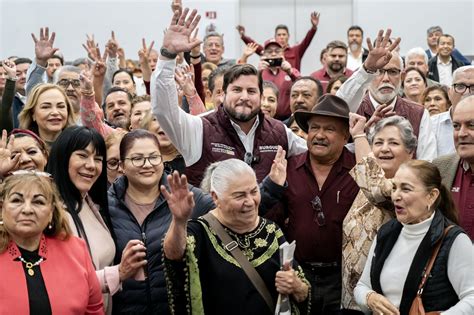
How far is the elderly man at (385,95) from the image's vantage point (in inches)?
219

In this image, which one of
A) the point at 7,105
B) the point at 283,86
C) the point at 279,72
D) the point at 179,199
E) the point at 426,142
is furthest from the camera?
the point at 279,72

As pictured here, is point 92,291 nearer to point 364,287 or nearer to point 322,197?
point 364,287

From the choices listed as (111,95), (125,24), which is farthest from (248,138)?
(125,24)

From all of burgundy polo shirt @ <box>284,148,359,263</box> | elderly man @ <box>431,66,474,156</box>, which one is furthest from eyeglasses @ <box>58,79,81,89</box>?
elderly man @ <box>431,66,474,156</box>

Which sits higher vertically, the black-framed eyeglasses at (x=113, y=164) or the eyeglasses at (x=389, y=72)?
the eyeglasses at (x=389, y=72)

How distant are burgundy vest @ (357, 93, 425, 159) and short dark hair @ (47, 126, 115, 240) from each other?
2037mm

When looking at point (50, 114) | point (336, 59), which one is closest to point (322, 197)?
point (50, 114)

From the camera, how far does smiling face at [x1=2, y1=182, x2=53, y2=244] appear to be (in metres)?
4.05

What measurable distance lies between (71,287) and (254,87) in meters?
1.79

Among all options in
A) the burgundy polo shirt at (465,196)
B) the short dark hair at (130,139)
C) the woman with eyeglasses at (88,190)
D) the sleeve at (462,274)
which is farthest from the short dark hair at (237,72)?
the sleeve at (462,274)

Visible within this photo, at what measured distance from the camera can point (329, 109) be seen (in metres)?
5.17

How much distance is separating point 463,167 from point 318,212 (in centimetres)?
80

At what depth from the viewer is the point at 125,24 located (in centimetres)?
1254

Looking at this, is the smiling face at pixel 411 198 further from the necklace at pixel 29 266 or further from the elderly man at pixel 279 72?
the elderly man at pixel 279 72
